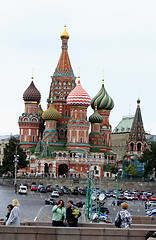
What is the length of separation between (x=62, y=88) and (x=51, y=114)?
8317 mm

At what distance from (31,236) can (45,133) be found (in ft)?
324

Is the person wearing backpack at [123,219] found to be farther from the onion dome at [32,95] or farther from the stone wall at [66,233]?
the onion dome at [32,95]

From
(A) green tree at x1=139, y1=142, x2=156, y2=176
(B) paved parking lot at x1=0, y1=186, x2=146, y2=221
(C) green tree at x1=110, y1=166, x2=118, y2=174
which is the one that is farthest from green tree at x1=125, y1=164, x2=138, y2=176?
(B) paved parking lot at x1=0, y1=186, x2=146, y2=221

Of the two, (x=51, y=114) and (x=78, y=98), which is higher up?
(x=78, y=98)

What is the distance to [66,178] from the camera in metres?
108

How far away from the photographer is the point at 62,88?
124625 millimetres

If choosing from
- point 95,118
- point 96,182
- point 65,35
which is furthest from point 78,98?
point 96,182

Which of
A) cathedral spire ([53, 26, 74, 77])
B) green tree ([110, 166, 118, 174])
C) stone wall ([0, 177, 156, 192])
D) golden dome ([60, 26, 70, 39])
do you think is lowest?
stone wall ([0, 177, 156, 192])

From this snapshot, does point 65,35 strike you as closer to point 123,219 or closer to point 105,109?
point 105,109

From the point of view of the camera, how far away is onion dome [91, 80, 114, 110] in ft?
433

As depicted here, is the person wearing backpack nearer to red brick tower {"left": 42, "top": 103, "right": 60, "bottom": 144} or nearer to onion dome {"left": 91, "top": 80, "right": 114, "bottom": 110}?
red brick tower {"left": 42, "top": 103, "right": 60, "bottom": 144}

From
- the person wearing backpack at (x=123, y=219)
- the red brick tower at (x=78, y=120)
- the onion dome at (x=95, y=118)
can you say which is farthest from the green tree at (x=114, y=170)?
the person wearing backpack at (x=123, y=219)

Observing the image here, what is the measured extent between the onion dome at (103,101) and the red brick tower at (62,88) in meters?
8.46

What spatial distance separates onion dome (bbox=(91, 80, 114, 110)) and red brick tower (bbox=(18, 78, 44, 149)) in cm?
1342
